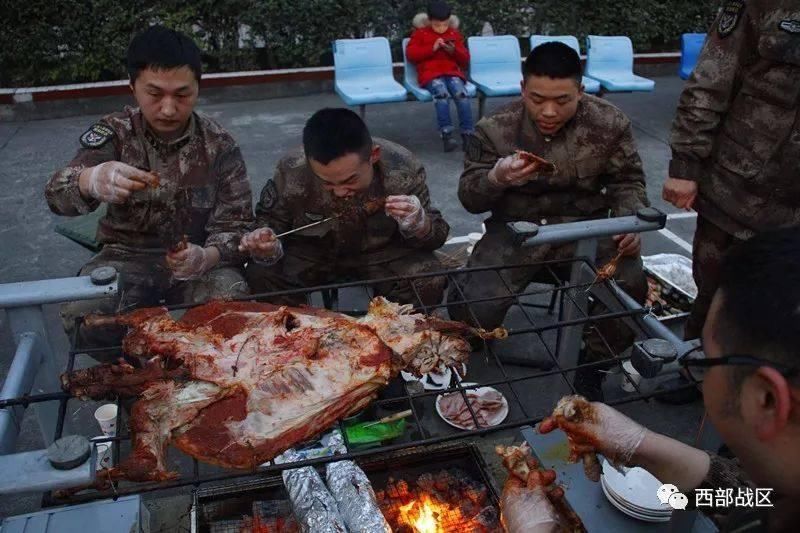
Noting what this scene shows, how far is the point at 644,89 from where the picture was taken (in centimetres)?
830

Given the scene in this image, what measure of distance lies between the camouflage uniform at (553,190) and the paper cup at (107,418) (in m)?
2.10

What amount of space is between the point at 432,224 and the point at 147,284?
1703 millimetres

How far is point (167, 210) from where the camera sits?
146 inches

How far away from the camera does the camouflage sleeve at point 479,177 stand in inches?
148

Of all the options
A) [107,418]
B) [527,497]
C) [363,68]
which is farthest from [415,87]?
[527,497]

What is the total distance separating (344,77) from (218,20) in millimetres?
2800

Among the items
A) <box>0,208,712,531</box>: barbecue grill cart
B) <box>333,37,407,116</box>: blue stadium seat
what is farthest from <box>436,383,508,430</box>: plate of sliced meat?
<box>333,37,407,116</box>: blue stadium seat

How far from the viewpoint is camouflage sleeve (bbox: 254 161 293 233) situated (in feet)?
12.6

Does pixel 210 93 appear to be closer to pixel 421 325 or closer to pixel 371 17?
pixel 371 17

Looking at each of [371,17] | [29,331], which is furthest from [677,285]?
A: [371,17]

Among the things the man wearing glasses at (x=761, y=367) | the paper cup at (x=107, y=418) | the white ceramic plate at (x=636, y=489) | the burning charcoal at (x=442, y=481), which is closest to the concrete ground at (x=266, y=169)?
the paper cup at (x=107, y=418)

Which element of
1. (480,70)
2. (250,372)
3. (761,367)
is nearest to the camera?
(761,367)

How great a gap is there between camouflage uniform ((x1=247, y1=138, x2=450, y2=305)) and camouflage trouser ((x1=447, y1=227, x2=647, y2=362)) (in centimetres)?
25

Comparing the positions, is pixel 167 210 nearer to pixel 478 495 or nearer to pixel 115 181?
pixel 115 181
